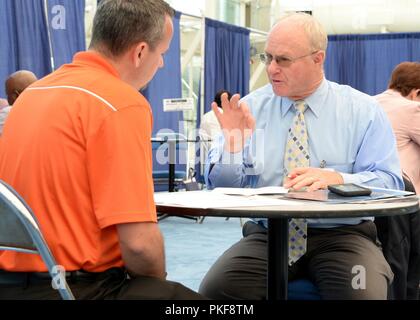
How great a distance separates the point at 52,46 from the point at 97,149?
5.80 m

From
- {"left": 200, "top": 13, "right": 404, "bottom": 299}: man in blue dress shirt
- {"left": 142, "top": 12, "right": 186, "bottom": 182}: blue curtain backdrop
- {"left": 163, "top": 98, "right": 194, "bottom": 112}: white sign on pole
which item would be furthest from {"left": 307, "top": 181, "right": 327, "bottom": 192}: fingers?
{"left": 142, "top": 12, "right": 186, "bottom": 182}: blue curtain backdrop

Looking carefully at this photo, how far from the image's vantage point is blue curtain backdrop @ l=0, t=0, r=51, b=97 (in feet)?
20.6

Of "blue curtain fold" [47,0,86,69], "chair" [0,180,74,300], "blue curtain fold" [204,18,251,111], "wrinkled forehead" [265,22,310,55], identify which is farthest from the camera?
"blue curtain fold" [204,18,251,111]

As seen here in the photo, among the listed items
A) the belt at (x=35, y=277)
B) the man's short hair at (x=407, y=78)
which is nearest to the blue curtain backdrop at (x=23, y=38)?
the man's short hair at (x=407, y=78)

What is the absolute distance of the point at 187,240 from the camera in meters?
5.51

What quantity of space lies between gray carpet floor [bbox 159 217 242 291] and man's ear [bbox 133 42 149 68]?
2293 mm

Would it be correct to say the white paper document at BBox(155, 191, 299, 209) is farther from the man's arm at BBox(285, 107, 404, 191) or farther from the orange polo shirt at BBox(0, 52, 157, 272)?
the man's arm at BBox(285, 107, 404, 191)

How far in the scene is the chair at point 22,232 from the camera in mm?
1163

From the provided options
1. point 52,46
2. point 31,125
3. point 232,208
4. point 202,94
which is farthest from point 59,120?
point 202,94

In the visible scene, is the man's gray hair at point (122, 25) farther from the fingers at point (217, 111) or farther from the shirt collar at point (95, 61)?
the fingers at point (217, 111)

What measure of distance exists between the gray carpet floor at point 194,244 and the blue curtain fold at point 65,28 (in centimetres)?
223

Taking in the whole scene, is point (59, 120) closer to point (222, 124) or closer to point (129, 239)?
point (129, 239)

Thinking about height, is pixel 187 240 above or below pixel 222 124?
below

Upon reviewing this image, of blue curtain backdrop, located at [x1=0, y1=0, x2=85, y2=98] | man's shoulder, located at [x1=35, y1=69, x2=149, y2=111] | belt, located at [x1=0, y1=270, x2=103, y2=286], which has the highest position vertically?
blue curtain backdrop, located at [x1=0, y1=0, x2=85, y2=98]
